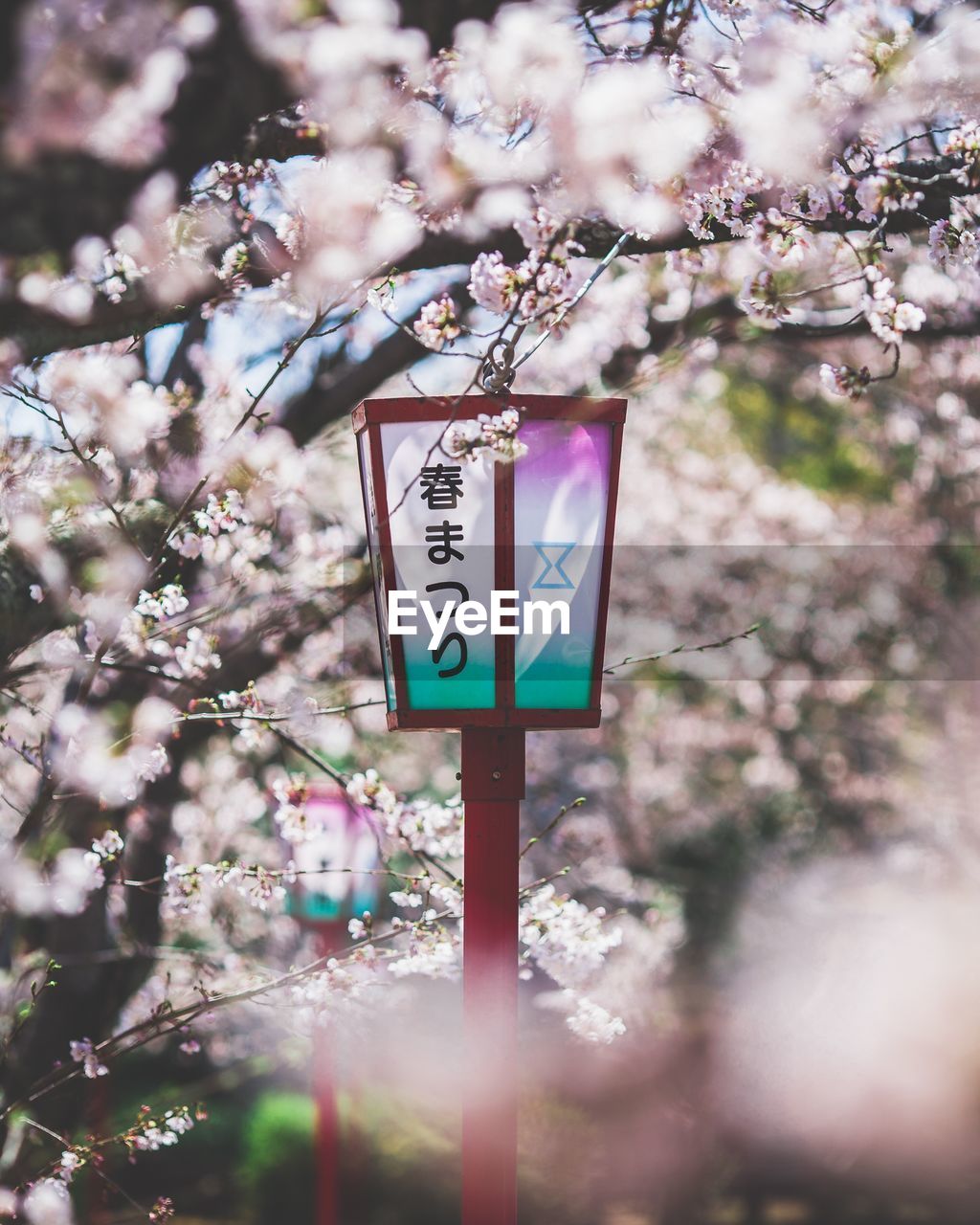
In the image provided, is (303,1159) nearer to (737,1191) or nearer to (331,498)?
(737,1191)

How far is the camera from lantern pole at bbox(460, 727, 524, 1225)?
8.27ft

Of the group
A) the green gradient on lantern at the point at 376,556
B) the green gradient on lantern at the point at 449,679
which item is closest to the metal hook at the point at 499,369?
the green gradient on lantern at the point at 376,556

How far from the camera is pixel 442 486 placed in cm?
263

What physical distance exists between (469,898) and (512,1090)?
1.36 ft

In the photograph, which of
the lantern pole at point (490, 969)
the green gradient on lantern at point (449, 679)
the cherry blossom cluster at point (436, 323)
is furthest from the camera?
the cherry blossom cluster at point (436, 323)

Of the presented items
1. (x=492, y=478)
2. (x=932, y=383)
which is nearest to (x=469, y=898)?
(x=492, y=478)

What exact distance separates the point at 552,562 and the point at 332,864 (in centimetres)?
395

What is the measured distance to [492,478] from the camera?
2.61m

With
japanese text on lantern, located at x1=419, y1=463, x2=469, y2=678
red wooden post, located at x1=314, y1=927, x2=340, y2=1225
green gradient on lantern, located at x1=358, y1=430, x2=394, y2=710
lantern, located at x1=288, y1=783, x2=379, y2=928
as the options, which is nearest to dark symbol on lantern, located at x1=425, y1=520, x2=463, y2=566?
japanese text on lantern, located at x1=419, y1=463, x2=469, y2=678

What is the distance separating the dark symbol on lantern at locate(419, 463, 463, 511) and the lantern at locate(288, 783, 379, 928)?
305cm

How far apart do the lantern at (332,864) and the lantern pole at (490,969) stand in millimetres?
2841

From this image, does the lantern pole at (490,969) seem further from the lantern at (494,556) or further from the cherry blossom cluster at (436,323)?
the cherry blossom cluster at (436,323)

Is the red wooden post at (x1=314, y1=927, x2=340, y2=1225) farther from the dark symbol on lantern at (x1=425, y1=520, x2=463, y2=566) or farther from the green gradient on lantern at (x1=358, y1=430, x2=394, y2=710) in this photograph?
the dark symbol on lantern at (x1=425, y1=520, x2=463, y2=566)

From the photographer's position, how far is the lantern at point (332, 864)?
5820 mm
